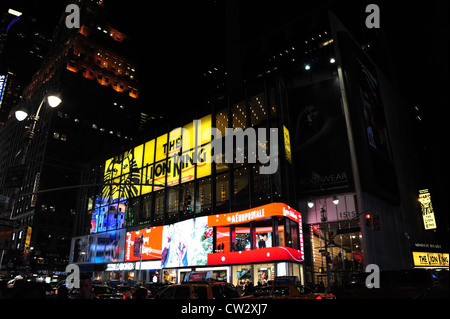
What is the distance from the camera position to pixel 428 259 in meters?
41.2

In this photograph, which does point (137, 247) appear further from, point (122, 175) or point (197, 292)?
point (197, 292)

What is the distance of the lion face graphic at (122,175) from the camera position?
4812 centimetres

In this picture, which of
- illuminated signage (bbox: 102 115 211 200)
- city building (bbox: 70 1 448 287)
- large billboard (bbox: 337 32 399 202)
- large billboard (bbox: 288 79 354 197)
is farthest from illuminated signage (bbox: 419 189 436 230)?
illuminated signage (bbox: 102 115 211 200)

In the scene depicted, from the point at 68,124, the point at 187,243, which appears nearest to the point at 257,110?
the point at 187,243

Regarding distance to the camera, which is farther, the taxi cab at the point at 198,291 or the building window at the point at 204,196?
the building window at the point at 204,196

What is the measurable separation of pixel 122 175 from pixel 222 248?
78.8 ft

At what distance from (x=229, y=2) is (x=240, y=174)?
2601 centimetres

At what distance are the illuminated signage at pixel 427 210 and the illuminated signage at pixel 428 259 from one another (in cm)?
448

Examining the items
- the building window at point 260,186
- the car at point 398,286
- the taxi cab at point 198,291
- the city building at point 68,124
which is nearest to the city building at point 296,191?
the building window at point 260,186

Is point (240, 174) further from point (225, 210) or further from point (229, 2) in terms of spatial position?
point (229, 2)

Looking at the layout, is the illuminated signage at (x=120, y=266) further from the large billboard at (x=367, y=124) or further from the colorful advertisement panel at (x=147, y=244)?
the large billboard at (x=367, y=124)

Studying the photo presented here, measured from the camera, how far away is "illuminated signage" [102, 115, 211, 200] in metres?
40.4

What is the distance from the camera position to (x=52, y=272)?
93.8 meters
